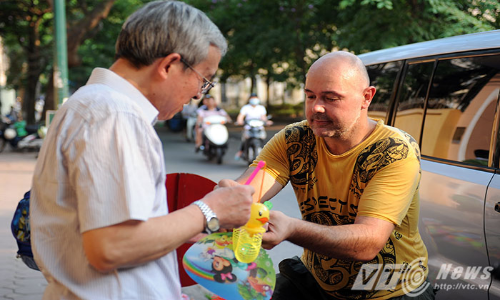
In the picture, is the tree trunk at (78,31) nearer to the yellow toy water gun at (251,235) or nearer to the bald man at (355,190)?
the bald man at (355,190)

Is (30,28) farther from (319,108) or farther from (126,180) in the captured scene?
(126,180)

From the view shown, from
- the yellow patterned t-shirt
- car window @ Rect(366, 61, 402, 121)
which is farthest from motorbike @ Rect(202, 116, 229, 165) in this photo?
the yellow patterned t-shirt

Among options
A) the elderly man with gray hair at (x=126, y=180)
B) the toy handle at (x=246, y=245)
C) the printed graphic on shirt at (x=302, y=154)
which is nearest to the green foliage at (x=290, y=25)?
the printed graphic on shirt at (x=302, y=154)

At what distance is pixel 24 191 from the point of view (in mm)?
8961

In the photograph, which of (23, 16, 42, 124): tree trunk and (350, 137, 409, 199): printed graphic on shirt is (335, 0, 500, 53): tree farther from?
(23, 16, 42, 124): tree trunk

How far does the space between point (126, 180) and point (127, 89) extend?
307mm

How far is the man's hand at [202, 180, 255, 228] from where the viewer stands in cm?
147

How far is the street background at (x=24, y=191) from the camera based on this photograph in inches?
180

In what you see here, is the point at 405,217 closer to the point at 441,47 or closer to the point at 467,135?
the point at 467,135

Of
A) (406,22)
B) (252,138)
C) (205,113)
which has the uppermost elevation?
(406,22)

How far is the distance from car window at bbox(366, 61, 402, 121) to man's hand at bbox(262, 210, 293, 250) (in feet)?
6.97

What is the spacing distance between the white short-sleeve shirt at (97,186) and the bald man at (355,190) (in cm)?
85

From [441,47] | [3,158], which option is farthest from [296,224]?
[3,158]

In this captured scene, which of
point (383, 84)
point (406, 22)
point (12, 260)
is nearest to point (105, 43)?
point (406, 22)
